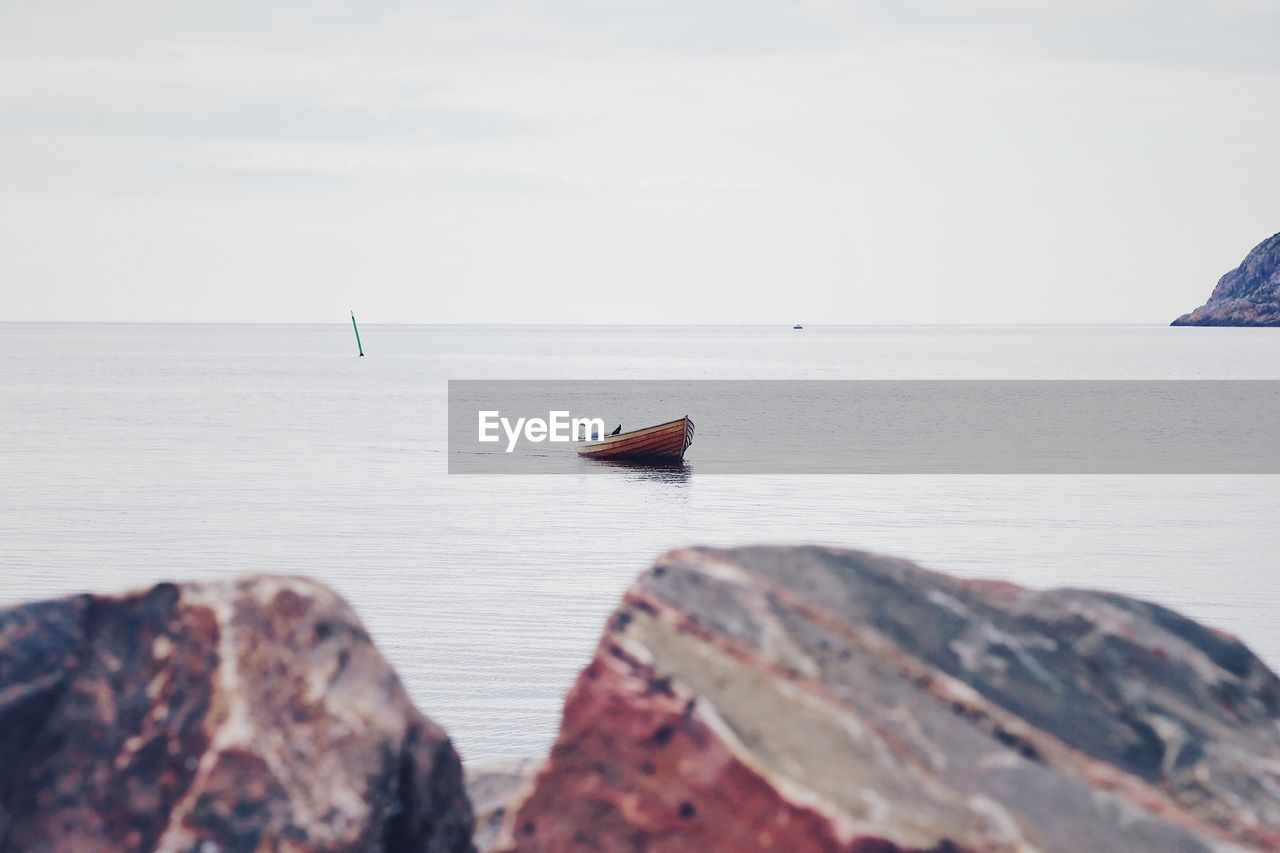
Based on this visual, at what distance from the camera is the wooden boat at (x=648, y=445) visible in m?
55.7

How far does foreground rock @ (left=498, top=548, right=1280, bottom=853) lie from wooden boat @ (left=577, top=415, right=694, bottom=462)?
4853 centimetres

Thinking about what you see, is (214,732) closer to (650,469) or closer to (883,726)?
(883,726)

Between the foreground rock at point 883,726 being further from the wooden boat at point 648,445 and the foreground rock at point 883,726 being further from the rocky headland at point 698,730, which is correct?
the wooden boat at point 648,445

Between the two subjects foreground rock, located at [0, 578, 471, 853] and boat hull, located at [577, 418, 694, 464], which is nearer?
foreground rock, located at [0, 578, 471, 853]

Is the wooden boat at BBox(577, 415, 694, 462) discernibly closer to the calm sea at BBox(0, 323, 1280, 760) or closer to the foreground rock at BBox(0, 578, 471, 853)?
the calm sea at BBox(0, 323, 1280, 760)

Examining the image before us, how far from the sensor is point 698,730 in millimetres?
4945

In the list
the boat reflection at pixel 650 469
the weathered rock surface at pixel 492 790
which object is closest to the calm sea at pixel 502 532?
the boat reflection at pixel 650 469

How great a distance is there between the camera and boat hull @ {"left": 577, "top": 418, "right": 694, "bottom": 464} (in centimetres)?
5575

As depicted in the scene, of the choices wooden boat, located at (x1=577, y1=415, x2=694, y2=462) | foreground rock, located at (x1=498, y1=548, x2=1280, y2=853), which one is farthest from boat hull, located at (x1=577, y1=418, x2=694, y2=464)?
foreground rock, located at (x1=498, y1=548, x2=1280, y2=853)

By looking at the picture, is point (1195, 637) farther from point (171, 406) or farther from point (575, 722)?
point (171, 406)

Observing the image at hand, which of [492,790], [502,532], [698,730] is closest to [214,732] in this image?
[698,730]

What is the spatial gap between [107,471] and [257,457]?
8.66 m

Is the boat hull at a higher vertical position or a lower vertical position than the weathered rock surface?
lower

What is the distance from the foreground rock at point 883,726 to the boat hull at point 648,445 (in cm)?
4950
